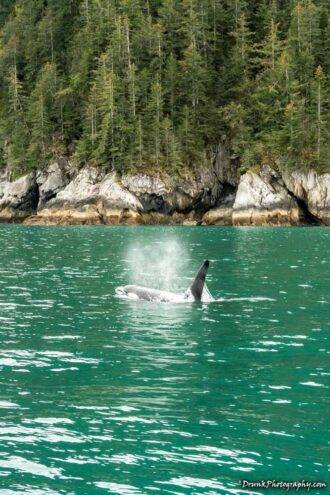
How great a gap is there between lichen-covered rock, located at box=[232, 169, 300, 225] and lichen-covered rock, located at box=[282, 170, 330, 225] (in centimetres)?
149

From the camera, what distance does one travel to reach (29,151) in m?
116

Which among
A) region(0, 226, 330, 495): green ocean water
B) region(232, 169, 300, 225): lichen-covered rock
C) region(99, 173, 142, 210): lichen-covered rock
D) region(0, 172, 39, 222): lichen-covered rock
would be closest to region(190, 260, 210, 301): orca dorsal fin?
region(0, 226, 330, 495): green ocean water

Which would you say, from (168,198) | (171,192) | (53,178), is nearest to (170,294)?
(168,198)

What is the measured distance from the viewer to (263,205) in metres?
94.9

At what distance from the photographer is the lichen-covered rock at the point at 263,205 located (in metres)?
94.2

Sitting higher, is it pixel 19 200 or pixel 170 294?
pixel 19 200

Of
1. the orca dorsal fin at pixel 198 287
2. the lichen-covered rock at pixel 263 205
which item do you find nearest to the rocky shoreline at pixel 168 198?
the lichen-covered rock at pixel 263 205

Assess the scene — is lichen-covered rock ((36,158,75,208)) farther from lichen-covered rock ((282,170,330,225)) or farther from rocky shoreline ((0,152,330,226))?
lichen-covered rock ((282,170,330,225))

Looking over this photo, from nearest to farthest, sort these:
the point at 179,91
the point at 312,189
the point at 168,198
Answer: the point at 312,189, the point at 168,198, the point at 179,91

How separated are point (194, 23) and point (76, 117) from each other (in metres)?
26.4

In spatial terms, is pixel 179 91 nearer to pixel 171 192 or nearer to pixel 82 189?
pixel 171 192

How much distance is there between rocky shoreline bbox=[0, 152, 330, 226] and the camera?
3755 inches

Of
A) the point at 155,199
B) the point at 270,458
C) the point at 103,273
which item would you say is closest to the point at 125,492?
the point at 270,458

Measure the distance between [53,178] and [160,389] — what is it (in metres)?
99.9
